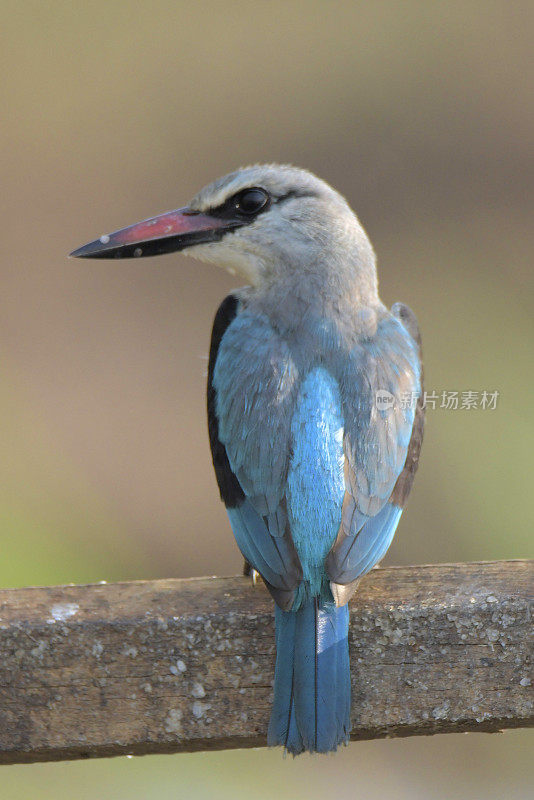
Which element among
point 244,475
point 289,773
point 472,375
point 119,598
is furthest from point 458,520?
point 119,598

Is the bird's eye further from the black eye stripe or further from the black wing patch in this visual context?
the black wing patch

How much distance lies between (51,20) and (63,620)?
182 inches

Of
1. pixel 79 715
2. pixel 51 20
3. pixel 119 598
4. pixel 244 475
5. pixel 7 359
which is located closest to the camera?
pixel 79 715

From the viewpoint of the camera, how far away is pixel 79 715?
2252 mm

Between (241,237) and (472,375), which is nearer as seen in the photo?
(241,237)

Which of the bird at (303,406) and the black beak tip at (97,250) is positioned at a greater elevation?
the black beak tip at (97,250)

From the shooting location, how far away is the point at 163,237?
3.08 m

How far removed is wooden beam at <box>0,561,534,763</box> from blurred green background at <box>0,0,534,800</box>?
2.65 metres

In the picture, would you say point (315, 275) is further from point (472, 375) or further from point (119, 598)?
point (472, 375)

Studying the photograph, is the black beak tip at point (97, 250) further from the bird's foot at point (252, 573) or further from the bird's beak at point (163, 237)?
the bird's foot at point (252, 573)

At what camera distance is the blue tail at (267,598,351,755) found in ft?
7.14

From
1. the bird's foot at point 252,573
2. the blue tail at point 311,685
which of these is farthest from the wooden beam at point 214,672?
the bird's foot at point 252,573

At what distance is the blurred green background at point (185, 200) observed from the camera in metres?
5.23

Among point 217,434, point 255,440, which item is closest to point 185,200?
point 217,434
